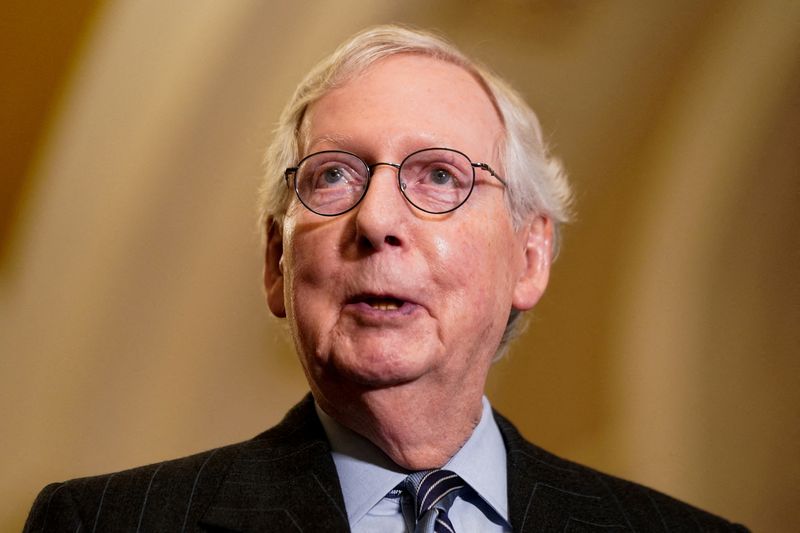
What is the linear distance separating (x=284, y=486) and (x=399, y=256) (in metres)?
0.47

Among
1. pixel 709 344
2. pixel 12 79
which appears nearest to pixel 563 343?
Answer: pixel 709 344

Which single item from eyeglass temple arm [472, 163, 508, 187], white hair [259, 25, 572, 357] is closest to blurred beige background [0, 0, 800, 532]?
white hair [259, 25, 572, 357]

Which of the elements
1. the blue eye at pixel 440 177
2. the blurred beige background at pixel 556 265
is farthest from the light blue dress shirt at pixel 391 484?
the blurred beige background at pixel 556 265

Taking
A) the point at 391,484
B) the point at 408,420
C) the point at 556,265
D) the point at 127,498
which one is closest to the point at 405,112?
the point at 408,420

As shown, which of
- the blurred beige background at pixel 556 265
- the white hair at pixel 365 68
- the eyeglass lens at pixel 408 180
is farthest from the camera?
the blurred beige background at pixel 556 265

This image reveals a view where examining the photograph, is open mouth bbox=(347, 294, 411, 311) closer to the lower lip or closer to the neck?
the lower lip

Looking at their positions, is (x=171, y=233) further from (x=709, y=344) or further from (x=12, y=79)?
(x=709, y=344)

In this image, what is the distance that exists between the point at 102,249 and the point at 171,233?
20 centimetres

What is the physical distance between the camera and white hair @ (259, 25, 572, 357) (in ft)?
6.54

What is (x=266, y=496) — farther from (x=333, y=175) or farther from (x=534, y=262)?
(x=534, y=262)

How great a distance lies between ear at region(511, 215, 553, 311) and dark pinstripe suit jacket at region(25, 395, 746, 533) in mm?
299

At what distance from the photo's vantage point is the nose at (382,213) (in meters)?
1.74

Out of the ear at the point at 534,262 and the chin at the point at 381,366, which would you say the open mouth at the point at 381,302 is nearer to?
the chin at the point at 381,366

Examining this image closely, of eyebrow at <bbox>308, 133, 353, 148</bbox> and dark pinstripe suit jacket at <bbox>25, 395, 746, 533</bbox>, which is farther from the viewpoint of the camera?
eyebrow at <bbox>308, 133, 353, 148</bbox>
